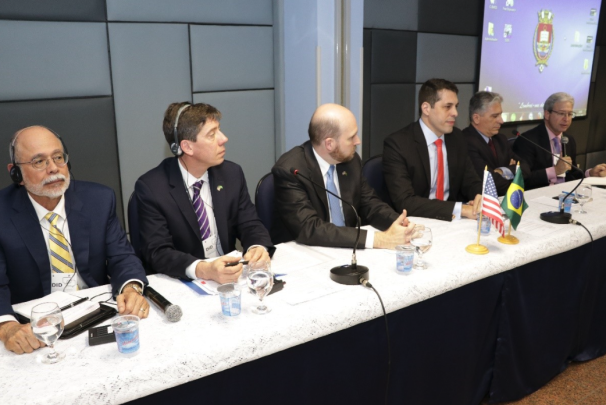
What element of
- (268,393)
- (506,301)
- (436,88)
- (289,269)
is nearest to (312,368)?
(268,393)

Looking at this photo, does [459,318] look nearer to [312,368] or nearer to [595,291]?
[312,368]

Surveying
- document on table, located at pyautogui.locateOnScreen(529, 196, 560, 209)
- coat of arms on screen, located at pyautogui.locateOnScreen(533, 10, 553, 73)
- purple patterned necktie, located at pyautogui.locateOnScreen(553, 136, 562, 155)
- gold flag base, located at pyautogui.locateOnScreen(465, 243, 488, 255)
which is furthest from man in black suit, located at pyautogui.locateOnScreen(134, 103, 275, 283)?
coat of arms on screen, located at pyautogui.locateOnScreen(533, 10, 553, 73)

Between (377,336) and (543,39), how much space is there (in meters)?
4.56

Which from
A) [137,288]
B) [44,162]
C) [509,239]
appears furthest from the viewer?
[509,239]

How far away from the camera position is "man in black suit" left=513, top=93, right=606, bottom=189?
3.59 meters

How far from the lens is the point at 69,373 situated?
3.85 feet

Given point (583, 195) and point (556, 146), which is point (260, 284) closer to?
point (583, 195)

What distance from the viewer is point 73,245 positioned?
5.94ft

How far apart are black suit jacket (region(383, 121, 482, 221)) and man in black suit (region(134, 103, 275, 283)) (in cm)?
84

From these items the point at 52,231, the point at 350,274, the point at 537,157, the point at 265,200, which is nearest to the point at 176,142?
the point at 265,200

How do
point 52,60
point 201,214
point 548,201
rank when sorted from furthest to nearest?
point 52,60, point 548,201, point 201,214

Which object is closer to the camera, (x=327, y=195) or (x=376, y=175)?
(x=327, y=195)

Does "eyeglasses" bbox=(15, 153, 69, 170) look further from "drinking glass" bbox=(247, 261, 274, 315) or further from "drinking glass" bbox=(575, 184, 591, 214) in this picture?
"drinking glass" bbox=(575, 184, 591, 214)

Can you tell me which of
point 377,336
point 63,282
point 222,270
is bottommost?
point 377,336
